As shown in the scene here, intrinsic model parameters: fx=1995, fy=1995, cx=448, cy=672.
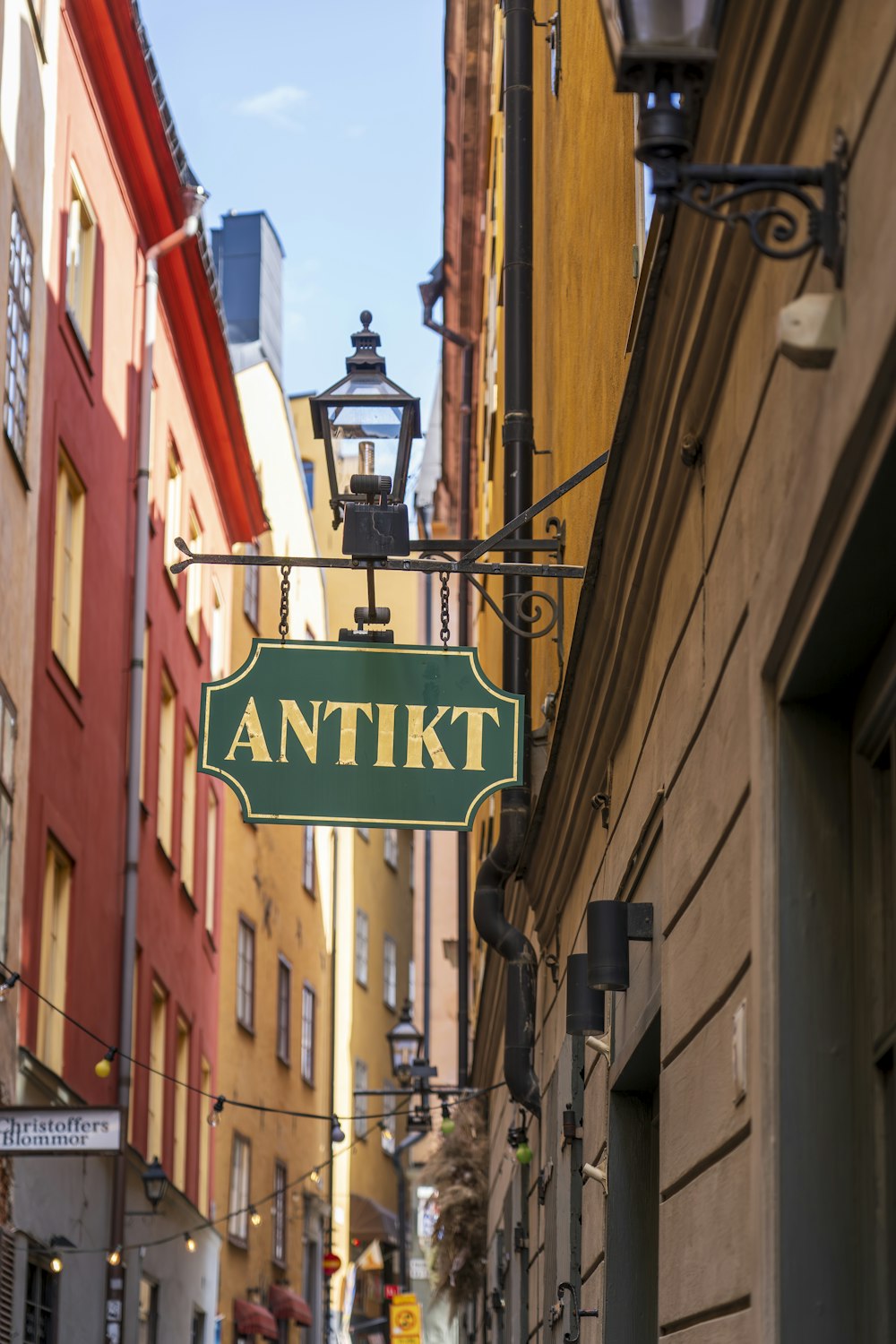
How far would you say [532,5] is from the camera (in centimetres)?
1224

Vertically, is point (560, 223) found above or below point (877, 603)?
above

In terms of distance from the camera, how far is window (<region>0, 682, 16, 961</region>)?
13898mm

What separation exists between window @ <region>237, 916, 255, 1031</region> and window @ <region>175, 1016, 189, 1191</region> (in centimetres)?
461

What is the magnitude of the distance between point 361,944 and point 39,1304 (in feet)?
86.0

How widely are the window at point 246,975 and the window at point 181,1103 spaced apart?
4.61 m

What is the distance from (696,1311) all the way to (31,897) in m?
11.1

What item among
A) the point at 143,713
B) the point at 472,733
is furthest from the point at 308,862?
the point at 472,733

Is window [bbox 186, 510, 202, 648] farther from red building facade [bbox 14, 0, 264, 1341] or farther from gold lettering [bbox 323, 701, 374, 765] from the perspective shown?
gold lettering [bbox 323, 701, 374, 765]

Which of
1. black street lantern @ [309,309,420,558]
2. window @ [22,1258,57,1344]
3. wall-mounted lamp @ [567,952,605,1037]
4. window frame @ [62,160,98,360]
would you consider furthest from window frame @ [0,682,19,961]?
wall-mounted lamp @ [567,952,605,1037]

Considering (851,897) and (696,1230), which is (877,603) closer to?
(851,897)

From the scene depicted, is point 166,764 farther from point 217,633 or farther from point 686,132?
point 686,132

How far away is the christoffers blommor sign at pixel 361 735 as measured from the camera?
7.26 meters

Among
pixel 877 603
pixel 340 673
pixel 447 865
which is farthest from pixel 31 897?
pixel 447 865

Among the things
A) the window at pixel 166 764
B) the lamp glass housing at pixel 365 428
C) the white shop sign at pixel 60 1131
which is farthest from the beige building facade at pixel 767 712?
the window at pixel 166 764
